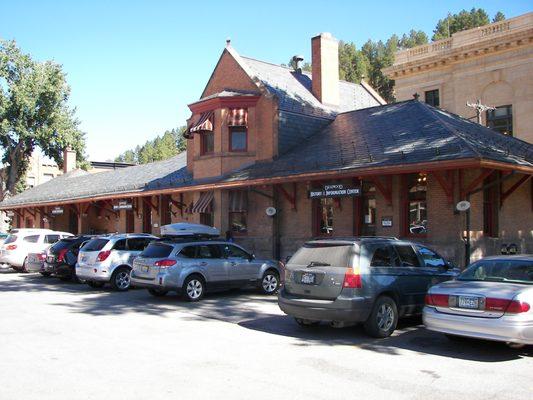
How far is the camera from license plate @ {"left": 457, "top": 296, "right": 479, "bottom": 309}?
7.86 m

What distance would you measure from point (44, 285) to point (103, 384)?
12.8m

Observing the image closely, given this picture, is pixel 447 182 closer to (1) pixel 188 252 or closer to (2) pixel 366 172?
(2) pixel 366 172

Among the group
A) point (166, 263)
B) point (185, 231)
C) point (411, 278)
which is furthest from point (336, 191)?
point (411, 278)

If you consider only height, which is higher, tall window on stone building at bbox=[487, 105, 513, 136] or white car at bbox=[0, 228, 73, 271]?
tall window on stone building at bbox=[487, 105, 513, 136]

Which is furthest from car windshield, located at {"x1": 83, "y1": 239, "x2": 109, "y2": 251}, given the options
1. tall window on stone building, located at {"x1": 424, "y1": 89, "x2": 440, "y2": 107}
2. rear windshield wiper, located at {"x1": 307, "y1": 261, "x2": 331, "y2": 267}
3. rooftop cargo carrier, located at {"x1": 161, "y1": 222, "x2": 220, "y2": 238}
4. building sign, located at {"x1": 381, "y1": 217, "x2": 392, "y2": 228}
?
tall window on stone building, located at {"x1": 424, "y1": 89, "x2": 440, "y2": 107}

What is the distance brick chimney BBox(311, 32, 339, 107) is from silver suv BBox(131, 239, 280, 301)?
44.4 ft

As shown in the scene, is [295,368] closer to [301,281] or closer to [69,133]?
[301,281]

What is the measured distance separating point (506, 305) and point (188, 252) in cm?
837

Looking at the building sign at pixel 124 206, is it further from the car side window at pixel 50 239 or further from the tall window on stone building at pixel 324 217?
the tall window on stone building at pixel 324 217

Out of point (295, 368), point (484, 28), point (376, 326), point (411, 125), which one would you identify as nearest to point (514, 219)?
point (411, 125)

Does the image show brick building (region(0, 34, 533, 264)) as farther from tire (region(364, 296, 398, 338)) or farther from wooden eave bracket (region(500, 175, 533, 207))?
tire (region(364, 296, 398, 338))

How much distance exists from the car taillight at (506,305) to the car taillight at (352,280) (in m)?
2.04

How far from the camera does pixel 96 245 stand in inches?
660

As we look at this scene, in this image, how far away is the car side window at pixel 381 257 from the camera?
9516 millimetres
